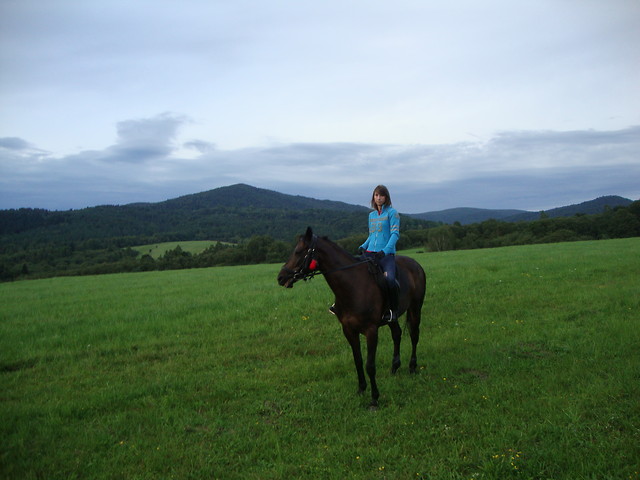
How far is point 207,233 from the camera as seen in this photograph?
13388 centimetres

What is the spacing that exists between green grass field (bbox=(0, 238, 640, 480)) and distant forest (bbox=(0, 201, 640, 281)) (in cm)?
3346

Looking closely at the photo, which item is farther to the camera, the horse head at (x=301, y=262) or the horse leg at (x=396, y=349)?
the horse leg at (x=396, y=349)

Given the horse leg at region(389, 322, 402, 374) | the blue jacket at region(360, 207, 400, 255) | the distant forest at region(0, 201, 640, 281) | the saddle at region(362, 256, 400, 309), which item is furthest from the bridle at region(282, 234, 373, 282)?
the distant forest at region(0, 201, 640, 281)

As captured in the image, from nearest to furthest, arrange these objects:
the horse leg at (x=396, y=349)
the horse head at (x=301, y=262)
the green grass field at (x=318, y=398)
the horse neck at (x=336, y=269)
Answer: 1. the green grass field at (x=318, y=398)
2. the horse head at (x=301, y=262)
3. the horse neck at (x=336, y=269)
4. the horse leg at (x=396, y=349)

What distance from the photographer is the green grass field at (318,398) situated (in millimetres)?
4637

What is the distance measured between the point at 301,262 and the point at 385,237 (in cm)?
170

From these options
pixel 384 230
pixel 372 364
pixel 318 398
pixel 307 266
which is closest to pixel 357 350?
pixel 372 364

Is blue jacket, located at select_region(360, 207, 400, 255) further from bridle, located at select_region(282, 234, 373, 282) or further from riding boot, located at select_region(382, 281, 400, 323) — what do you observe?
bridle, located at select_region(282, 234, 373, 282)

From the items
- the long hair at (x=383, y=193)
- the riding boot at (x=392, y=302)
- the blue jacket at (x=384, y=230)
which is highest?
the long hair at (x=383, y=193)

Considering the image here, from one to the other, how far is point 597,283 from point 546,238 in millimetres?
53791

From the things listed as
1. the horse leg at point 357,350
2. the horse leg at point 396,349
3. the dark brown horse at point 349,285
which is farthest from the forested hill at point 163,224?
the horse leg at point 357,350

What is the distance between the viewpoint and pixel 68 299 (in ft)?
61.6

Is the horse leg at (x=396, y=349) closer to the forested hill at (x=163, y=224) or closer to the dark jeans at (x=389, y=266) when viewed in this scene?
the dark jeans at (x=389, y=266)

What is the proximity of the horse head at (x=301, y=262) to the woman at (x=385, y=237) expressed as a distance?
4.03ft
